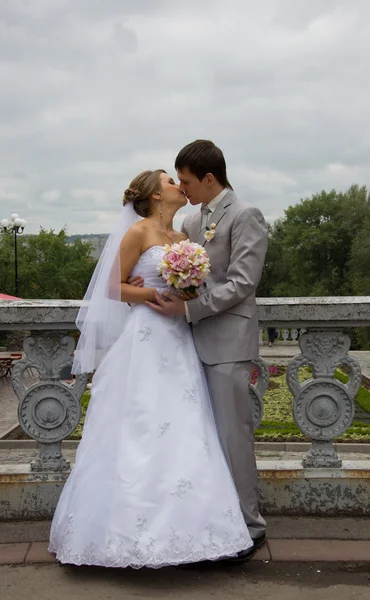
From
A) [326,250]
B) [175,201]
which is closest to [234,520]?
[175,201]

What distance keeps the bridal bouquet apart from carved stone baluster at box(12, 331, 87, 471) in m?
1.01

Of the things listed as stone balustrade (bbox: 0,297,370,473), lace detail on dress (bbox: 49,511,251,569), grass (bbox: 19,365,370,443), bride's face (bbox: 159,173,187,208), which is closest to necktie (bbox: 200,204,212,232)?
bride's face (bbox: 159,173,187,208)

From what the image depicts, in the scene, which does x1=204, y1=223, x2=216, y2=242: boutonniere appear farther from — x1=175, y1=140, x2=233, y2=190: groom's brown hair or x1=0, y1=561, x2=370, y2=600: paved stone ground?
x1=0, y1=561, x2=370, y2=600: paved stone ground

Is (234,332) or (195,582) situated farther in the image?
(234,332)

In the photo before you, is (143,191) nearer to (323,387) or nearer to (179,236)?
(179,236)

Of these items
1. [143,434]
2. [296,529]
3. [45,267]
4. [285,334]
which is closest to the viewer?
[143,434]

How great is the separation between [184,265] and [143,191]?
0.75 meters

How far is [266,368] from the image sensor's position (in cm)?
455

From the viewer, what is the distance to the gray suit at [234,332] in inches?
157

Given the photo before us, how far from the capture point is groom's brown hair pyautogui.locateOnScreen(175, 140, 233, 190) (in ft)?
13.5

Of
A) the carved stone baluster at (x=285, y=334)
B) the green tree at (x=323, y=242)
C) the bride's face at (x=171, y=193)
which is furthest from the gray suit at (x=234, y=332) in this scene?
the green tree at (x=323, y=242)

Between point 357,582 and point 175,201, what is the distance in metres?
2.36

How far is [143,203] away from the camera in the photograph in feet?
14.3

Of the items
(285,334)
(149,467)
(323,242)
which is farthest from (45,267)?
(149,467)
